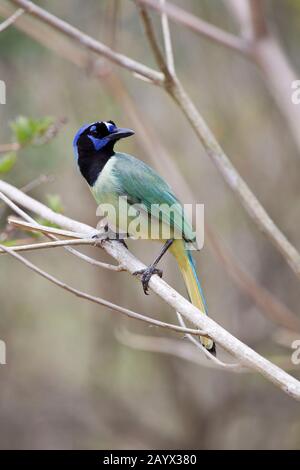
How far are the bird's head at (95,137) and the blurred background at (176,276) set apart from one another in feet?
6.34

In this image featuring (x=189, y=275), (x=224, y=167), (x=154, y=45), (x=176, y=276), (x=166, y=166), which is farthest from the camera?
(x=176, y=276)

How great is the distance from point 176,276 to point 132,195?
254cm

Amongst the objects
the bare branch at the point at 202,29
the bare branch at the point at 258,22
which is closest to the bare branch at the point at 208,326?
the bare branch at the point at 202,29

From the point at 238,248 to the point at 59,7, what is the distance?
2477 mm

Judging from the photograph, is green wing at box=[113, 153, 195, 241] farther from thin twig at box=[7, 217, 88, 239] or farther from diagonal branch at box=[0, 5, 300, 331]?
thin twig at box=[7, 217, 88, 239]

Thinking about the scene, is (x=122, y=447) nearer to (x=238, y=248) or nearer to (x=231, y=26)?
(x=238, y=248)

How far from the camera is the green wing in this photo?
3.43m

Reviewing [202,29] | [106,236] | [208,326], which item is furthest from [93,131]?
[208,326]

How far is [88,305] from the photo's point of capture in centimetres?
681

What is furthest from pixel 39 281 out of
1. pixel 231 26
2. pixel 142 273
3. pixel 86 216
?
pixel 142 273

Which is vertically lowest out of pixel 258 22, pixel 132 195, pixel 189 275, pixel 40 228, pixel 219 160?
pixel 40 228

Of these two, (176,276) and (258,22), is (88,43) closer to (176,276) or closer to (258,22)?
(258,22)

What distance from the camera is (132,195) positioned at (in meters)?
3.49

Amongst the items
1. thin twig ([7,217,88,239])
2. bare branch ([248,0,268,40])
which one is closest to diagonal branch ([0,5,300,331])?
bare branch ([248,0,268,40])
